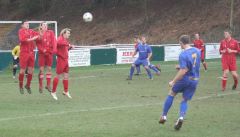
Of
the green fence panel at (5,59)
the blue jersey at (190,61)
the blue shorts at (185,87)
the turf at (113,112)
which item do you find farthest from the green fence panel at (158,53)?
the blue jersey at (190,61)

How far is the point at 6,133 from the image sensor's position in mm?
12188

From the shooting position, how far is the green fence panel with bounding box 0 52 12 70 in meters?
33.7

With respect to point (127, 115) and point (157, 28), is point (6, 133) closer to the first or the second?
point (127, 115)

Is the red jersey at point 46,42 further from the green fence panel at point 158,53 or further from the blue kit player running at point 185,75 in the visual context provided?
the green fence panel at point 158,53

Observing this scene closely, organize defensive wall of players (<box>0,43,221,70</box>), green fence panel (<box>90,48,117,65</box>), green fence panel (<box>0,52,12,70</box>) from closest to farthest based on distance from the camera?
green fence panel (<box>0,52,12,70</box>) < defensive wall of players (<box>0,43,221,70</box>) < green fence panel (<box>90,48,117,65</box>)

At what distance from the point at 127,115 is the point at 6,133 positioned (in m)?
3.66

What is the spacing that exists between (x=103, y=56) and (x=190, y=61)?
2601 cm

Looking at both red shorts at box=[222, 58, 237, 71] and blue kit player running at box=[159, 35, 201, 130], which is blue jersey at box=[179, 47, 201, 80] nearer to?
blue kit player running at box=[159, 35, 201, 130]

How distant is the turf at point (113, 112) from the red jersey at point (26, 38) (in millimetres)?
1460

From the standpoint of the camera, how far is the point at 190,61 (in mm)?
12859

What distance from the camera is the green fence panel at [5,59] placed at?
3372cm

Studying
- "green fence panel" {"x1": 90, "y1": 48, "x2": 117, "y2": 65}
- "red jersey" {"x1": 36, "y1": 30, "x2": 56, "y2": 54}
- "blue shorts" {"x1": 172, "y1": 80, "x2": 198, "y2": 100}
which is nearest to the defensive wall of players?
"green fence panel" {"x1": 90, "y1": 48, "x2": 117, "y2": 65}

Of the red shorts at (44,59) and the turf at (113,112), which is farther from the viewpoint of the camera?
the red shorts at (44,59)

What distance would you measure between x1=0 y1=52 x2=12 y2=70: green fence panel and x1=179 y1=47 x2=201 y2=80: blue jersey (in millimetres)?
21997
